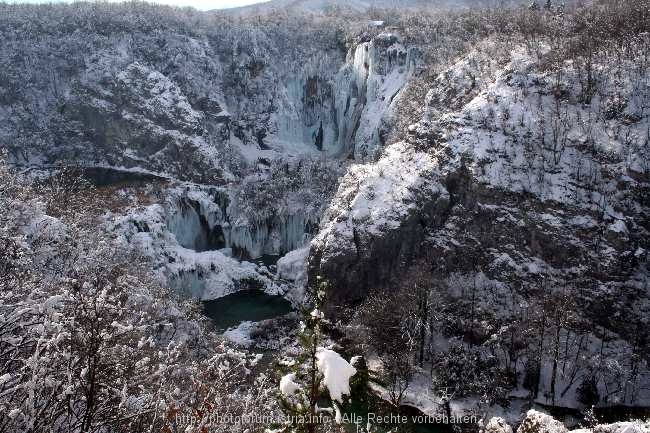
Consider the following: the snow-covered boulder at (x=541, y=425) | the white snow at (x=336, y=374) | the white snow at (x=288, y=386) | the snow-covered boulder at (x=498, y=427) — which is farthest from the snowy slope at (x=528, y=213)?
the white snow at (x=336, y=374)

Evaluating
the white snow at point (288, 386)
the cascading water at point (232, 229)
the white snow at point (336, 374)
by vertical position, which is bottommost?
the cascading water at point (232, 229)

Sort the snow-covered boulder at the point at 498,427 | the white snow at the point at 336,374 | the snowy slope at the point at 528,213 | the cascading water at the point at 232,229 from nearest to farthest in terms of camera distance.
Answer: the white snow at the point at 336,374, the snow-covered boulder at the point at 498,427, the snowy slope at the point at 528,213, the cascading water at the point at 232,229

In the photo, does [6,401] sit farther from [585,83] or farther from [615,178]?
[585,83]

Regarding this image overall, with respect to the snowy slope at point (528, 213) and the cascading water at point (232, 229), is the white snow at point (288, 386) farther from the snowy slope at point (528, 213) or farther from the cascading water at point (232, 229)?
the cascading water at point (232, 229)

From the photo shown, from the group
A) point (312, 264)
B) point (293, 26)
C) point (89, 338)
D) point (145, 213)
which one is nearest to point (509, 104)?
point (312, 264)

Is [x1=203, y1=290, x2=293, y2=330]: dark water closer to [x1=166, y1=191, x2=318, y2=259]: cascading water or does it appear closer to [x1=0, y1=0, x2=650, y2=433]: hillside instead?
[x1=0, y1=0, x2=650, y2=433]: hillside

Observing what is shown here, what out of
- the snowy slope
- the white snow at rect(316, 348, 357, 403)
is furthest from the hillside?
the snowy slope

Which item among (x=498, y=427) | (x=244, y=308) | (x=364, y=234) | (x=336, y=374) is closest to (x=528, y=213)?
(x=364, y=234)

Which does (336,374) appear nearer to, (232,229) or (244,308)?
(244,308)
